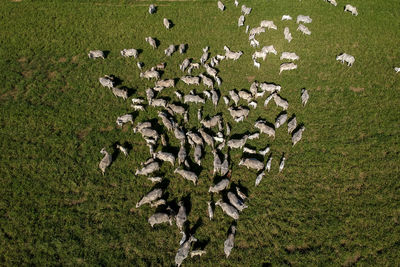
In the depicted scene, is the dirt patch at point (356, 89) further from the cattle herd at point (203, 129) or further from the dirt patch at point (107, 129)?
the dirt patch at point (107, 129)

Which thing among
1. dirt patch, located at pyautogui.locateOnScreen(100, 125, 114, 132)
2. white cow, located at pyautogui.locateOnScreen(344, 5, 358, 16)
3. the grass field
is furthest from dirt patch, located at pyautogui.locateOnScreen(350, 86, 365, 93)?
dirt patch, located at pyautogui.locateOnScreen(100, 125, 114, 132)

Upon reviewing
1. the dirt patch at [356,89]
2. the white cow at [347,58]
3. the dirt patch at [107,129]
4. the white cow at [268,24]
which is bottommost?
the dirt patch at [107,129]

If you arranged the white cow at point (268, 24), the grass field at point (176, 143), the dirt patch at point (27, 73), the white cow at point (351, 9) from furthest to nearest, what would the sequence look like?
the white cow at point (351, 9), the white cow at point (268, 24), the dirt patch at point (27, 73), the grass field at point (176, 143)

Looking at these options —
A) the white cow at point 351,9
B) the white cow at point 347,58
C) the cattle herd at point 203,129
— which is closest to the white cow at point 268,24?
the cattle herd at point 203,129

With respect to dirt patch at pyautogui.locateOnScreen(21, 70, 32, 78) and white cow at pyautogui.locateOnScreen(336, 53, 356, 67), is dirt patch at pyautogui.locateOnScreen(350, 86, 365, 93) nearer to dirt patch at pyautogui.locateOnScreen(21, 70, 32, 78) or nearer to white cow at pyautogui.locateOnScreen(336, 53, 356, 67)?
white cow at pyautogui.locateOnScreen(336, 53, 356, 67)

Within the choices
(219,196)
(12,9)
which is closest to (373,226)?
(219,196)

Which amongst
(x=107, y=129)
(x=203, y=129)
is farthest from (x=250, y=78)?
(x=107, y=129)

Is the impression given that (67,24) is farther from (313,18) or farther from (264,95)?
(313,18)

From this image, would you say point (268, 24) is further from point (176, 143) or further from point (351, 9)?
point (176, 143)
